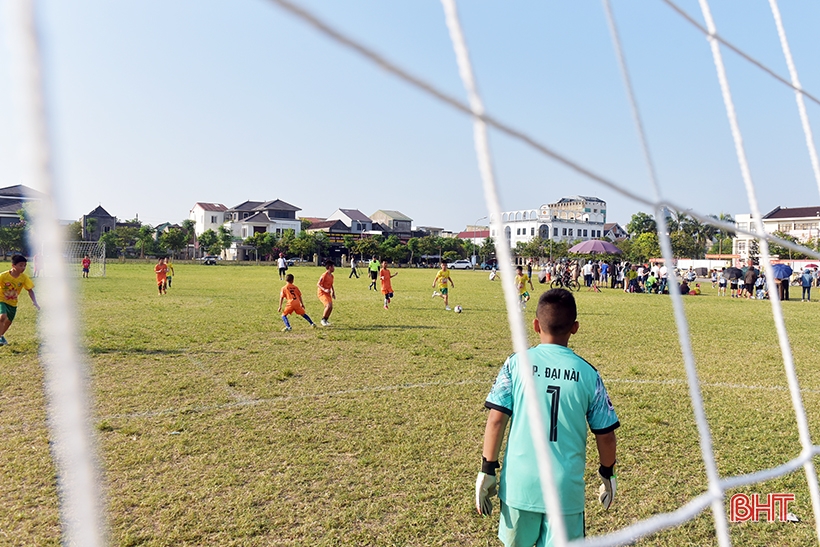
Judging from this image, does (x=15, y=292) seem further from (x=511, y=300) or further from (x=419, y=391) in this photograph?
(x=511, y=300)

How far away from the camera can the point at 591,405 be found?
8.73 feet

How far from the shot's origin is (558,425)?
8.47 ft

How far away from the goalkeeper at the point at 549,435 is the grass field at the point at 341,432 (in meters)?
1.09

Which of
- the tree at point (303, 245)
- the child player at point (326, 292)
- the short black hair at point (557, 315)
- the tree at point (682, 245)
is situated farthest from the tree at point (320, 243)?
the short black hair at point (557, 315)

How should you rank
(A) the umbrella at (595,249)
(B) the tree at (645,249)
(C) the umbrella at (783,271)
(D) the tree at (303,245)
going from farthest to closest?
(D) the tree at (303,245) < (B) the tree at (645,249) < (A) the umbrella at (595,249) < (C) the umbrella at (783,271)

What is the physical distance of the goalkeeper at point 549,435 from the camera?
2539 millimetres

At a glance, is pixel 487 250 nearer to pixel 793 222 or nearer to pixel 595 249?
pixel 793 222

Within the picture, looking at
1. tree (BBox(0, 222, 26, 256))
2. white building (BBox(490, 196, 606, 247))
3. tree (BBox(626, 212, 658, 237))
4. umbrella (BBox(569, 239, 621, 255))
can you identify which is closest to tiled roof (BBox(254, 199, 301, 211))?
white building (BBox(490, 196, 606, 247))

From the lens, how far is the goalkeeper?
254 centimetres

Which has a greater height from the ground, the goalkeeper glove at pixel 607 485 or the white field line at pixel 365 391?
the goalkeeper glove at pixel 607 485

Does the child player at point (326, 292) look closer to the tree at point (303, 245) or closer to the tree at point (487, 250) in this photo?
the tree at point (303, 245)

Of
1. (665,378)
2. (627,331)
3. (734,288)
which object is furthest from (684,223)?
(665,378)

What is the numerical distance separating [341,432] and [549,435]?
10.6ft

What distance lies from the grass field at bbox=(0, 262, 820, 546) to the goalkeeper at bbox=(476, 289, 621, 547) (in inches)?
43.0
